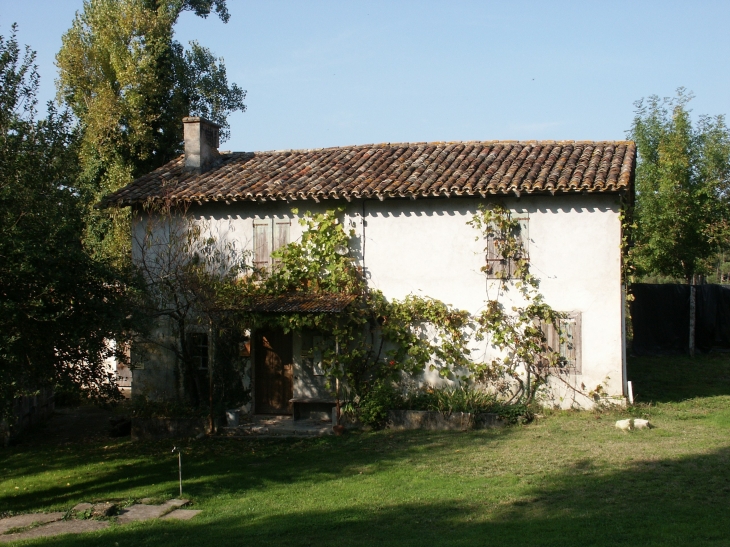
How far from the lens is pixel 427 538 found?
300 inches

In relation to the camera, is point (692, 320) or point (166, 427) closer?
point (166, 427)

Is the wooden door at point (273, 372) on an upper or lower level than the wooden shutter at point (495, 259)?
lower

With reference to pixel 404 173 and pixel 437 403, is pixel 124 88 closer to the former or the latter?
pixel 404 173

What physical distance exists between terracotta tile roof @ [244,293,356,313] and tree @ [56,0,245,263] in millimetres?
11147

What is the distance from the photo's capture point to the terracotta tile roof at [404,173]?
14531mm

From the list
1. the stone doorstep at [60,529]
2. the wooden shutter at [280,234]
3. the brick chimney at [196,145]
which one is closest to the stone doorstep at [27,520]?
the stone doorstep at [60,529]

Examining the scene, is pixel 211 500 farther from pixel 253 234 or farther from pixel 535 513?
pixel 253 234

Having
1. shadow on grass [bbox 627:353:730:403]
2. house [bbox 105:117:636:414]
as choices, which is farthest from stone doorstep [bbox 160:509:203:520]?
shadow on grass [bbox 627:353:730:403]

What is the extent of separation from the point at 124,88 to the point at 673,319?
66.8 ft

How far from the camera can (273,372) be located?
16266mm

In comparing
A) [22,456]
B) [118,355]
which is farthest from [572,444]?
[22,456]

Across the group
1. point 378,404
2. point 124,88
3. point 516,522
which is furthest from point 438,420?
point 124,88

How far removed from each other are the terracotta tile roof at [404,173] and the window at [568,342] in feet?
8.65

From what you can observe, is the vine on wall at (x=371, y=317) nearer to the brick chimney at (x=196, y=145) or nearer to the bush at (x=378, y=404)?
the bush at (x=378, y=404)
